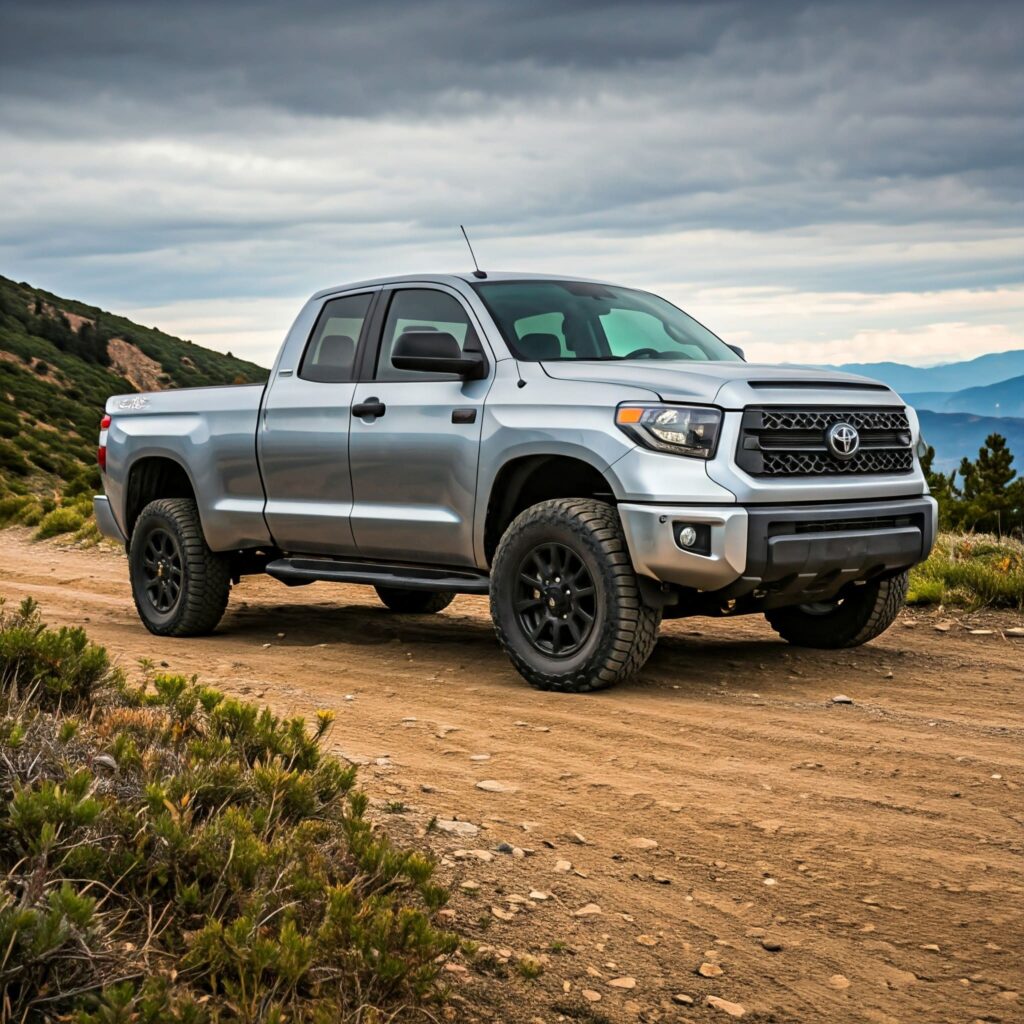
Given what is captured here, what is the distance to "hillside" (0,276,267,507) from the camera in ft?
112

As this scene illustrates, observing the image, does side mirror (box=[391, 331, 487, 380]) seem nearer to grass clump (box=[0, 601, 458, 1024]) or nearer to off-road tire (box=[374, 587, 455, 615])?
grass clump (box=[0, 601, 458, 1024])

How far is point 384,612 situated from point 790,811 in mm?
5852

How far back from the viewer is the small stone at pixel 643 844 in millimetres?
4324

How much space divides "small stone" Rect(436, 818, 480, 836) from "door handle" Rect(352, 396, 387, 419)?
11.3ft

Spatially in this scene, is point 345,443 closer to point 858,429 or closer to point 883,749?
point 858,429

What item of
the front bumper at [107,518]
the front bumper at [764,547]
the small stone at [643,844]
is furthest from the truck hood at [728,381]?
the front bumper at [107,518]

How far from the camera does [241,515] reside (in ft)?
27.6

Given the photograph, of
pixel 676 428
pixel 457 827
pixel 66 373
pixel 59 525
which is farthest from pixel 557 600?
pixel 66 373

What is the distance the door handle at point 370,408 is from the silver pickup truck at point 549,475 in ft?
0.03

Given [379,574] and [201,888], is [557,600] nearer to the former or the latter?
[379,574]

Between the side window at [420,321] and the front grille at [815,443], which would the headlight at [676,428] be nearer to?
the front grille at [815,443]

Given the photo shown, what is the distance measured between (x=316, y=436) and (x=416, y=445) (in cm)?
87

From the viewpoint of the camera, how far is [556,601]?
664 cm

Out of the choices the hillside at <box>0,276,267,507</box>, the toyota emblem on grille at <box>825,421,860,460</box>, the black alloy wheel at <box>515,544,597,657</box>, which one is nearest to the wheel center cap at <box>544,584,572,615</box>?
the black alloy wheel at <box>515,544,597,657</box>
